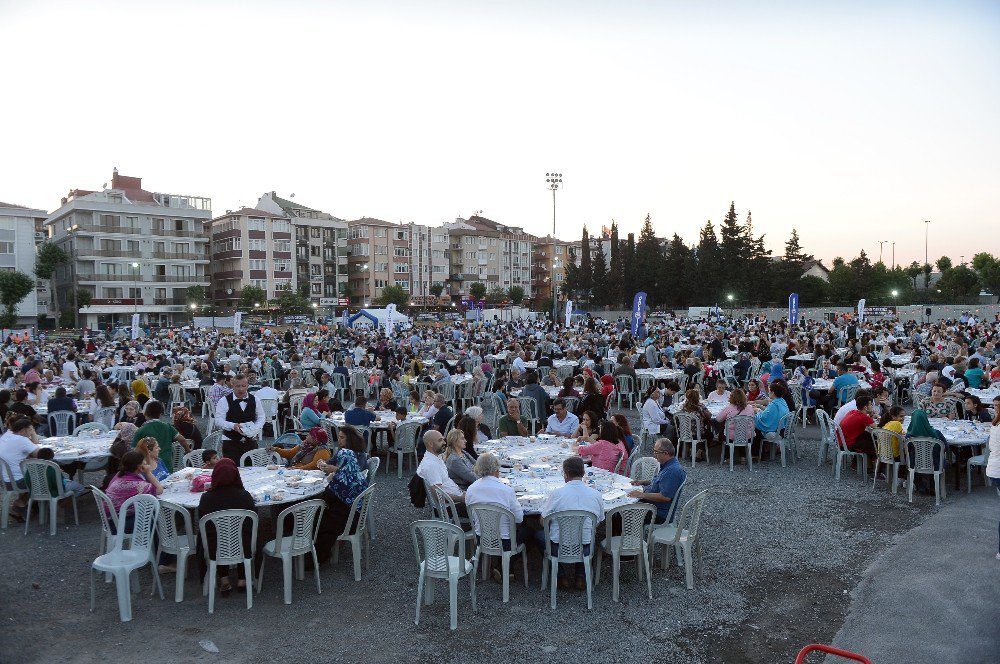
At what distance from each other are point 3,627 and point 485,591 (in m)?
4.03

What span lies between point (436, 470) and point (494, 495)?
45.5 inches

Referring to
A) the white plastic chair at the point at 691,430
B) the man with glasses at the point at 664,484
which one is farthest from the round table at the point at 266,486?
the white plastic chair at the point at 691,430

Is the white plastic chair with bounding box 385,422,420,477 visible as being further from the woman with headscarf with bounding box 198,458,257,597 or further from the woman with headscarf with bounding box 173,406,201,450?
the woman with headscarf with bounding box 198,458,257,597

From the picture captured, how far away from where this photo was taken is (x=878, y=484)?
31.2 ft

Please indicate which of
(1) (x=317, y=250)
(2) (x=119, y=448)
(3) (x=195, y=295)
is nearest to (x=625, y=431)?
(2) (x=119, y=448)

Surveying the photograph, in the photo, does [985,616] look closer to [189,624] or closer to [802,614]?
[802,614]

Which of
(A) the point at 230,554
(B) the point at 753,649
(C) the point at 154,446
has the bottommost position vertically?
(B) the point at 753,649

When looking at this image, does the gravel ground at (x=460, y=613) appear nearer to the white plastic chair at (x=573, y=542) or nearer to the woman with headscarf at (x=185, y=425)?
the white plastic chair at (x=573, y=542)

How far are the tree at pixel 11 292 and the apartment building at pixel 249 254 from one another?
17.9 m

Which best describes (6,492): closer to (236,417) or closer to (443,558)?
(236,417)

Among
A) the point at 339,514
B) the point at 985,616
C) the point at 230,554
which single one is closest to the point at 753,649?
the point at 985,616

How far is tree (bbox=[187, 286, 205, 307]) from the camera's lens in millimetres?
61562

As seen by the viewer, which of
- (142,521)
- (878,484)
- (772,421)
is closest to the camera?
(142,521)

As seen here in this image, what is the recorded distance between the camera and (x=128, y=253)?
200ft
